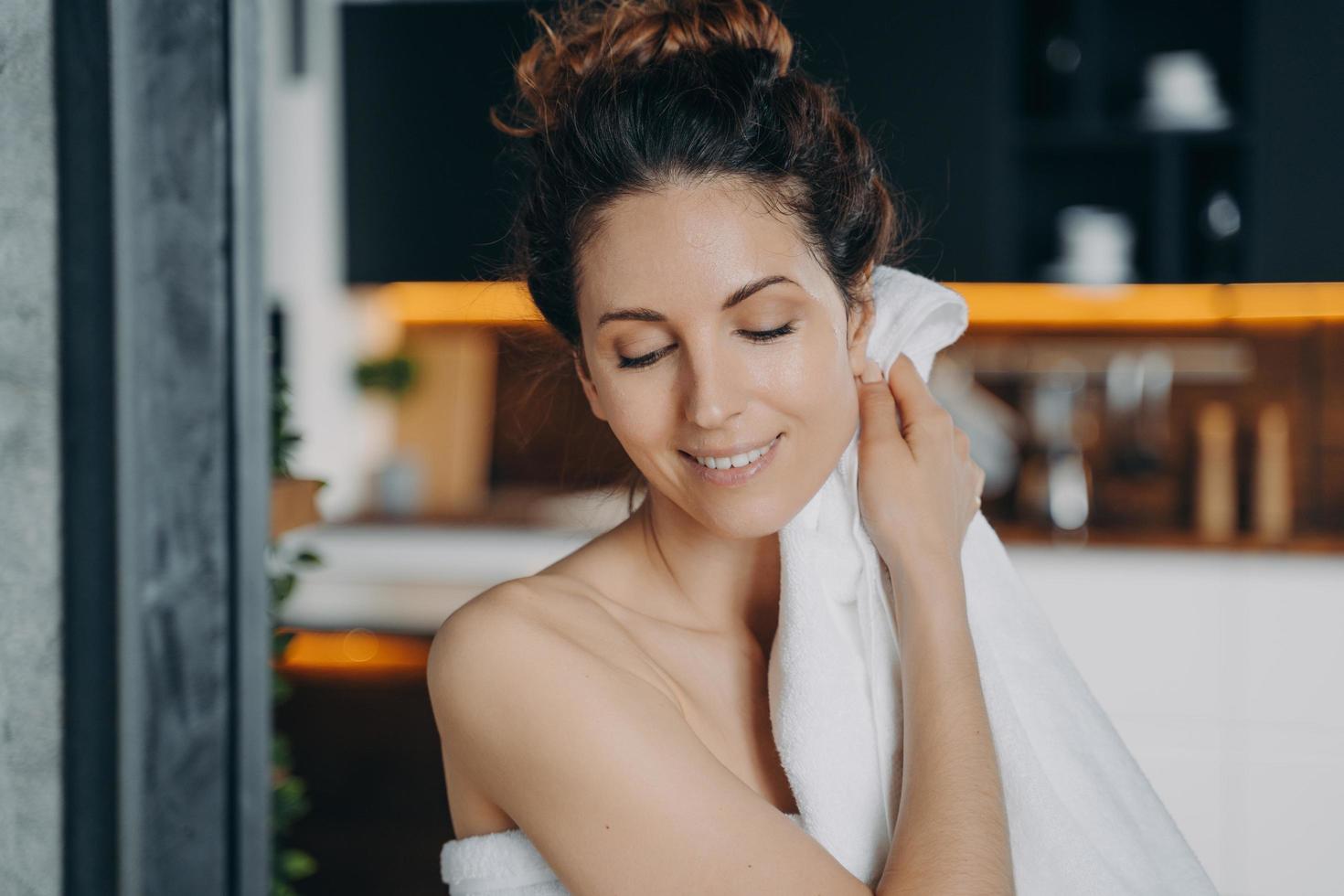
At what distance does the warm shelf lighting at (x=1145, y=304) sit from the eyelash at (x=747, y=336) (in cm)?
212

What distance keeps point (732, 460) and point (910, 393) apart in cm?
25

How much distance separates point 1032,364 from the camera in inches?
133

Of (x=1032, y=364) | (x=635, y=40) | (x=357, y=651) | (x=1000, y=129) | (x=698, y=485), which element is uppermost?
(x=1000, y=129)

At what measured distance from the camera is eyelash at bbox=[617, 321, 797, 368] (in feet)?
3.20

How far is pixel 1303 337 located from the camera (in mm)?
3184

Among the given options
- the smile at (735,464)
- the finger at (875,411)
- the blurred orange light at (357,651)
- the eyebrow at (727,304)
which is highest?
the eyebrow at (727,304)

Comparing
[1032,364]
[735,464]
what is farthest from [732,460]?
[1032,364]

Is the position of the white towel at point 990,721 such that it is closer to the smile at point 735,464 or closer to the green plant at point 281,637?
the smile at point 735,464

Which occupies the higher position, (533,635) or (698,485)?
(698,485)

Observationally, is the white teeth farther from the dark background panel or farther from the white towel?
the dark background panel

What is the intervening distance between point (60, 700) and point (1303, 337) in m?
3.28

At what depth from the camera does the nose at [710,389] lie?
3.10ft

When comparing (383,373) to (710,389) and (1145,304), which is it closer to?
(1145,304)

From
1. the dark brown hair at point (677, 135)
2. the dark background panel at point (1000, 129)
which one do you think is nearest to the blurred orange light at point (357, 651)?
the dark background panel at point (1000, 129)
